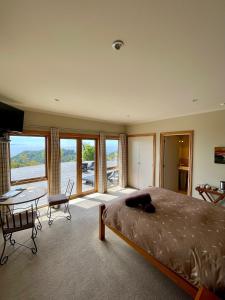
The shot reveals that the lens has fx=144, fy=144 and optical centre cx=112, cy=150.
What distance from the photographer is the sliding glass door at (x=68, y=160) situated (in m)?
4.40

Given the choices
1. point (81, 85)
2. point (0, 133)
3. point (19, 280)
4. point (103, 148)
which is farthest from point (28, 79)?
point (103, 148)

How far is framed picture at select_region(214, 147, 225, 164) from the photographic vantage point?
3.49m

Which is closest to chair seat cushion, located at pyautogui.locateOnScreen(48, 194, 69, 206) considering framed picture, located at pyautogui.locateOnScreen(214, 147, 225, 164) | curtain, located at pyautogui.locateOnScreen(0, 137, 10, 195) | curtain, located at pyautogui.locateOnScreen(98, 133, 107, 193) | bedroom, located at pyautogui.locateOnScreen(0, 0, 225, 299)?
bedroom, located at pyautogui.locateOnScreen(0, 0, 225, 299)

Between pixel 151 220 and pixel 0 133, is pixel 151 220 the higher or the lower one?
the lower one

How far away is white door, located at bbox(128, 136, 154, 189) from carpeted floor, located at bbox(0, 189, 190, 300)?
9.68 ft

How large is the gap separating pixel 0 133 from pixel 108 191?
3.81 m

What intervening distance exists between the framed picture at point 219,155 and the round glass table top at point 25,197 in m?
4.06

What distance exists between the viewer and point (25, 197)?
267cm

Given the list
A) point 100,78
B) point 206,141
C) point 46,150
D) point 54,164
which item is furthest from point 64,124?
point 206,141

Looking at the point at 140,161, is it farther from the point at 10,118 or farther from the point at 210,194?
the point at 10,118

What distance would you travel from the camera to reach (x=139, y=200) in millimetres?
2453

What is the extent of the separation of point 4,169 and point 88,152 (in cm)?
239

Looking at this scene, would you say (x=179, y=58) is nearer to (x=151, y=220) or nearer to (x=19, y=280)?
(x=151, y=220)

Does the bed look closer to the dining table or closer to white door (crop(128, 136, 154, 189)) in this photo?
the dining table
